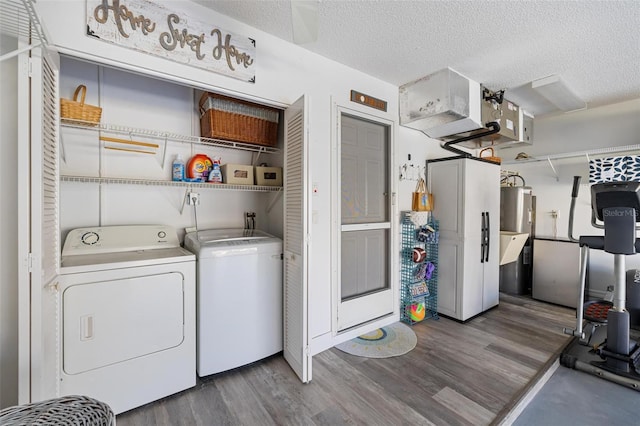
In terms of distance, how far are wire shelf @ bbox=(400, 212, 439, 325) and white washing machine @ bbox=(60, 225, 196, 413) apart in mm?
2271

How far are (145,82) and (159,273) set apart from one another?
1.61 metres

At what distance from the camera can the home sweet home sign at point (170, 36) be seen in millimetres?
1572

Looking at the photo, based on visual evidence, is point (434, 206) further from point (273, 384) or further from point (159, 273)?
point (159, 273)

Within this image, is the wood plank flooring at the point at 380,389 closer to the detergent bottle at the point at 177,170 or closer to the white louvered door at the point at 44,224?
the white louvered door at the point at 44,224

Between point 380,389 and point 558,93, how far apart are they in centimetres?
376

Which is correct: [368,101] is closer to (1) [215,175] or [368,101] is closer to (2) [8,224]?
(1) [215,175]

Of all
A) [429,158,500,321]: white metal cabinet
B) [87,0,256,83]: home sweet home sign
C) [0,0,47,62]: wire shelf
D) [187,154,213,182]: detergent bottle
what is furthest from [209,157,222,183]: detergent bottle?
[429,158,500,321]: white metal cabinet

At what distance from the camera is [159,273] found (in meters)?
1.88

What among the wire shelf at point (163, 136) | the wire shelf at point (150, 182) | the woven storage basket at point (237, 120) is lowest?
the wire shelf at point (150, 182)

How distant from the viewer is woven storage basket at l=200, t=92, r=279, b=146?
2.33 m

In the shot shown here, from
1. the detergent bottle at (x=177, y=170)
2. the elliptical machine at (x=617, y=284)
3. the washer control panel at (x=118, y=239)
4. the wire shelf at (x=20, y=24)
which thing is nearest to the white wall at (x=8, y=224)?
the wire shelf at (x=20, y=24)

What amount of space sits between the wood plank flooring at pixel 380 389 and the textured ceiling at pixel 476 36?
2.69m

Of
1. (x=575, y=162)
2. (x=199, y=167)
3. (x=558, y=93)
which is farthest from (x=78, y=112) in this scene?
(x=575, y=162)

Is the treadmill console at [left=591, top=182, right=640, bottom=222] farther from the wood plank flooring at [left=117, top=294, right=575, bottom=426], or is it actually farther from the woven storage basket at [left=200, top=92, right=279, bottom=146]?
the woven storage basket at [left=200, top=92, right=279, bottom=146]
